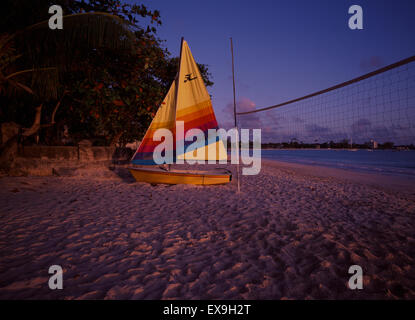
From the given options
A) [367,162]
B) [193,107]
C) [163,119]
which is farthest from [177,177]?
[367,162]

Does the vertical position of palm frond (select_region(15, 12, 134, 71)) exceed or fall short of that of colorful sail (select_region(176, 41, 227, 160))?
it exceeds it

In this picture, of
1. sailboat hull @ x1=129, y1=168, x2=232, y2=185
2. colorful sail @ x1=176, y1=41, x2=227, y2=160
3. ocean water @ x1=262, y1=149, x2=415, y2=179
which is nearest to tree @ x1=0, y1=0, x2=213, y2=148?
colorful sail @ x1=176, y1=41, x2=227, y2=160

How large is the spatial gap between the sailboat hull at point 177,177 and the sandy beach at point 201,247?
1.33 m

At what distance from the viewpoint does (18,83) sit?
6.63m

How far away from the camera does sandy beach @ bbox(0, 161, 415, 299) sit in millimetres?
2357

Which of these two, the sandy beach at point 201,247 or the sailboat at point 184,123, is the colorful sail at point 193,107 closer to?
the sailboat at point 184,123

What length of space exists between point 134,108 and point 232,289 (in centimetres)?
801

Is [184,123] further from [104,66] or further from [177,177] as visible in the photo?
[104,66]

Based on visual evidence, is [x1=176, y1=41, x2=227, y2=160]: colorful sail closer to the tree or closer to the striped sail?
the striped sail

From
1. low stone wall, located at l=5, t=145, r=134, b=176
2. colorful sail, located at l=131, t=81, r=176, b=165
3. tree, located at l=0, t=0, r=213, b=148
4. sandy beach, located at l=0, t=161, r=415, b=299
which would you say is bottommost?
sandy beach, located at l=0, t=161, r=415, b=299

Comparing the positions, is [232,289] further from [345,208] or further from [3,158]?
[3,158]

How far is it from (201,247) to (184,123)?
4.87m

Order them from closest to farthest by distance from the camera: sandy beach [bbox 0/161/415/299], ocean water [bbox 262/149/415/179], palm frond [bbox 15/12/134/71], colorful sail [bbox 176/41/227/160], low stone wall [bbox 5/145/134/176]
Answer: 1. sandy beach [bbox 0/161/415/299]
2. palm frond [bbox 15/12/134/71]
3. colorful sail [bbox 176/41/227/160]
4. low stone wall [bbox 5/145/134/176]
5. ocean water [bbox 262/149/415/179]

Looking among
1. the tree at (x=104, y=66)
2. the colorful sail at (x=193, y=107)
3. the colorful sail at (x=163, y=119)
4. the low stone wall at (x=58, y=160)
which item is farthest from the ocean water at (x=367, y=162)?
the low stone wall at (x=58, y=160)
